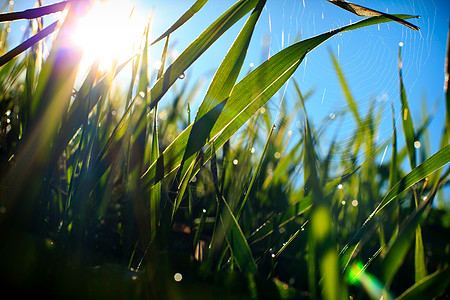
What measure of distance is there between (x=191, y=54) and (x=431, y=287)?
0.37 m

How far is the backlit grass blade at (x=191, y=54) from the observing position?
0.38 meters

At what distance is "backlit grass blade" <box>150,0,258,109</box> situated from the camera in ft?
1.26

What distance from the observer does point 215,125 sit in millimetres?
392

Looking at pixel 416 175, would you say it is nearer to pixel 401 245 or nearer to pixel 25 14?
pixel 401 245

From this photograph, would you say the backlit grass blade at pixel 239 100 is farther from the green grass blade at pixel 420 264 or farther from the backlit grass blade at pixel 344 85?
the backlit grass blade at pixel 344 85

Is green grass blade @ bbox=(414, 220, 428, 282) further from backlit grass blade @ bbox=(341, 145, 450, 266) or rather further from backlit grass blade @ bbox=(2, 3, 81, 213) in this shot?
backlit grass blade @ bbox=(2, 3, 81, 213)

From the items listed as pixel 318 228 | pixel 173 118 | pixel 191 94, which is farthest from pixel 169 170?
pixel 191 94

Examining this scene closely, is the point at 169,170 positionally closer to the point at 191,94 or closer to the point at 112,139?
the point at 112,139

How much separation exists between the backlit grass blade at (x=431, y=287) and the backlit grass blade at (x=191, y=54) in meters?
0.35

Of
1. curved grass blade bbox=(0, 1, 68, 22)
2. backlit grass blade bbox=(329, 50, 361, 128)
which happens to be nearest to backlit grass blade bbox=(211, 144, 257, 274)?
curved grass blade bbox=(0, 1, 68, 22)

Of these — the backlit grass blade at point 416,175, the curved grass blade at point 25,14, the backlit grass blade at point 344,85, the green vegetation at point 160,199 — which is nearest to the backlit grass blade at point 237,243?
the green vegetation at point 160,199

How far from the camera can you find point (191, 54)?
0.39 meters

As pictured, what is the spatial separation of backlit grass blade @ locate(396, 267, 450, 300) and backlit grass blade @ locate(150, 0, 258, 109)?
1.15 feet

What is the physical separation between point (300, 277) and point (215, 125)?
1.27 ft
